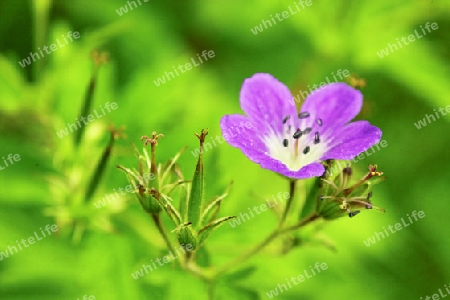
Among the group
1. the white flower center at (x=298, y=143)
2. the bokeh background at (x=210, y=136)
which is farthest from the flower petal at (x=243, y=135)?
the bokeh background at (x=210, y=136)

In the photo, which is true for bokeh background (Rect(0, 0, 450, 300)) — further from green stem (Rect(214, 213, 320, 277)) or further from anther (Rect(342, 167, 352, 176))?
anther (Rect(342, 167, 352, 176))

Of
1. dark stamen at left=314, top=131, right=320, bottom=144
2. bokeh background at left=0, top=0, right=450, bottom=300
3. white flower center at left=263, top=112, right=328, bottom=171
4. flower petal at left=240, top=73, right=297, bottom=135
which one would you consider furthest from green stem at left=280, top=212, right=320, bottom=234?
flower petal at left=240, top=73, right=297, bottom=135

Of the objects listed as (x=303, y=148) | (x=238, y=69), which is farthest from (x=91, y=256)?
(x=238, y=69)

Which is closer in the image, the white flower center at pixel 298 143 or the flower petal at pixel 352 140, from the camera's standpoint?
the flower petal at pixel 352 140

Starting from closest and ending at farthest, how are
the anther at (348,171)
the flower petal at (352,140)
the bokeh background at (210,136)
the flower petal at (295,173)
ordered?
the flower petal at (295,173) < the flower petal at (352,140) < the anther at (348,171) < the bokeh background at (210,136)

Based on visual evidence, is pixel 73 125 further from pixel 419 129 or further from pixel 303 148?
pixel 419 129

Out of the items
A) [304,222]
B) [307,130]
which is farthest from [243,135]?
[304,222]

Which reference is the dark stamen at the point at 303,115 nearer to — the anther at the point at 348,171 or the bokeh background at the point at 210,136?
the anther at the point at 348,171
